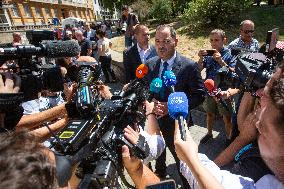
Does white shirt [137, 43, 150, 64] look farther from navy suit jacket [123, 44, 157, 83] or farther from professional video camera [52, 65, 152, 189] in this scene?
professional video camera [52, 65, 152, 189]

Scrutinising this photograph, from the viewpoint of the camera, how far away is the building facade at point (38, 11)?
38.0 meters

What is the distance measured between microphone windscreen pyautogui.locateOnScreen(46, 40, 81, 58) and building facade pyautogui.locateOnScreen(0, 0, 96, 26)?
33489mm

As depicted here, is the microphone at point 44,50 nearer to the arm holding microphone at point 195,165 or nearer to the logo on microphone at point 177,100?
the logo on microphone at point 177,100

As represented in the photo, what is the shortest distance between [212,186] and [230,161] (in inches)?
74.9

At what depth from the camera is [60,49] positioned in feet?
7.11

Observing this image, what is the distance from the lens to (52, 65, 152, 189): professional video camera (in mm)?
1576

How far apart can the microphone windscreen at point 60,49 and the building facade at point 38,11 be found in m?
33.5

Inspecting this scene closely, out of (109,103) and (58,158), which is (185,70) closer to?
(109,103)

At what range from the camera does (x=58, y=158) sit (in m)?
1.37

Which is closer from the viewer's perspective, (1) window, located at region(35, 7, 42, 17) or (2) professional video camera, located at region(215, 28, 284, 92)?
(2) professional video camera, located at region(215, 28, 284, 92)

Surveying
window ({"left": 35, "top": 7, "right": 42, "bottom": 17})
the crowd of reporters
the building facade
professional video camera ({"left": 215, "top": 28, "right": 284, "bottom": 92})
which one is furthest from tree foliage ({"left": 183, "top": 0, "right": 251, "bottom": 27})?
window ({"left": 35, "top": 7, "right": 42, "bottom": 17})

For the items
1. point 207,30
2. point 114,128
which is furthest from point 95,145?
point 207,30

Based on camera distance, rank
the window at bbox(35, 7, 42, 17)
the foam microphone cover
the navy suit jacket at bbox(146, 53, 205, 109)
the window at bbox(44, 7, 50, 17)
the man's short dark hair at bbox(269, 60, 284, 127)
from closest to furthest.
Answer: the man's short dark hair at bbox(269, 60, 284, 127) < the foam microphone cover < the navy suit jacket at bbox(146, 53, 205, 109) < the window at bbox(35, 7, 42, 17) < the window at bbox(44, 7, 50, 17)

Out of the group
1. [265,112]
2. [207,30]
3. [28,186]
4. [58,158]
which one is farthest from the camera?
[207,30]
